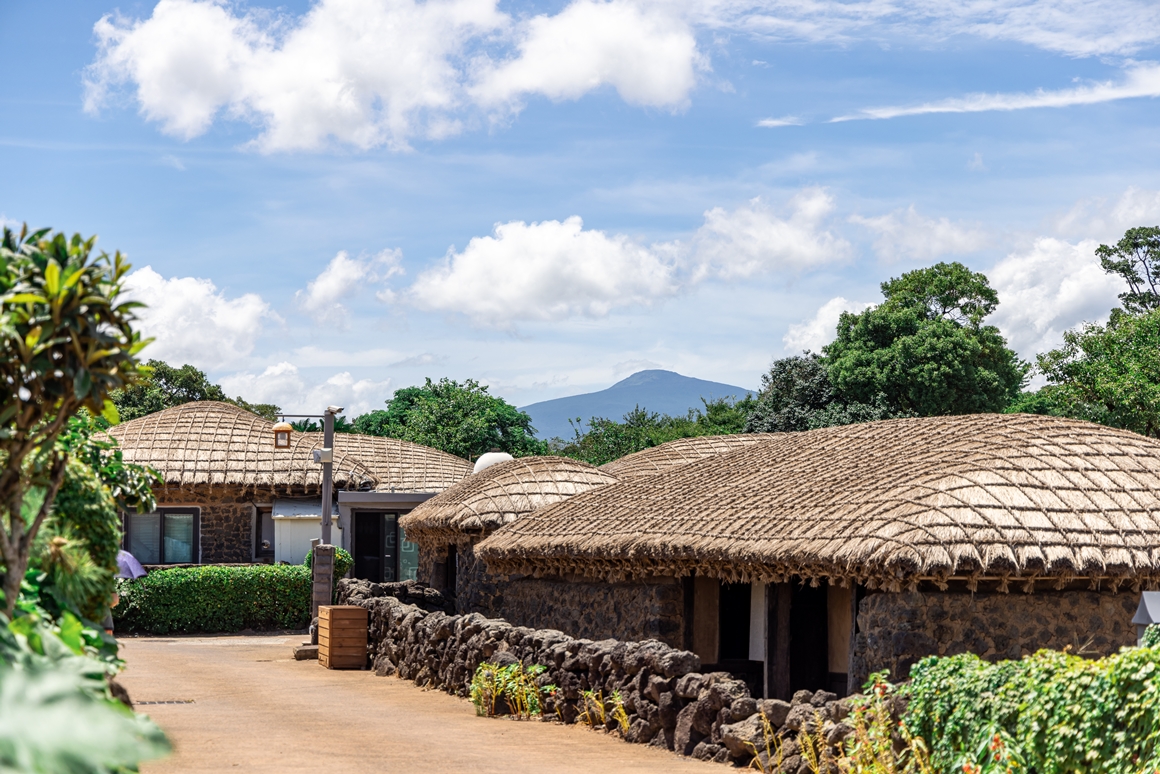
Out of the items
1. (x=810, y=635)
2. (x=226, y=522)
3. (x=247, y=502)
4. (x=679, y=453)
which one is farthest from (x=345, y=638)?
(x=226, y=522)

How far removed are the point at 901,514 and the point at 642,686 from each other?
3.15m

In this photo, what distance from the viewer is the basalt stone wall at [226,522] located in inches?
1133

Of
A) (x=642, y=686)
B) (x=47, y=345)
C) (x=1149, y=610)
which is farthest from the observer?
(x=642, y=686)

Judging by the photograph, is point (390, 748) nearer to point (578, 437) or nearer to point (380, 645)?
point (380, 645)

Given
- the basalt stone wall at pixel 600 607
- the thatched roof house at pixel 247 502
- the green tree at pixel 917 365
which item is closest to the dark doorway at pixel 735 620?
the basalt stone wall at pixel 600 607

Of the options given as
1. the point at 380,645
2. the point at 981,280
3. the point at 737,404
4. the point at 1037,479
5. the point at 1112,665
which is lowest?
the point at 380,645

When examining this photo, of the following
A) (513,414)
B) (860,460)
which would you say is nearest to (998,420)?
(860,460)

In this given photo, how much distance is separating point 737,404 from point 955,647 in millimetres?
39578

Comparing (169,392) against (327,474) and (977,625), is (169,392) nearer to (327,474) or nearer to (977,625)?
(327,474)

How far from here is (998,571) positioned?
1230 cm

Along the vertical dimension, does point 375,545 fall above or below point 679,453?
below

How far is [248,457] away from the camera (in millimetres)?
29266

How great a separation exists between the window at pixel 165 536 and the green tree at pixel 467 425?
12.6 meters

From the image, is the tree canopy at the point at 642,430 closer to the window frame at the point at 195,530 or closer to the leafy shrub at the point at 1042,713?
the window frame at the point at 195,530
